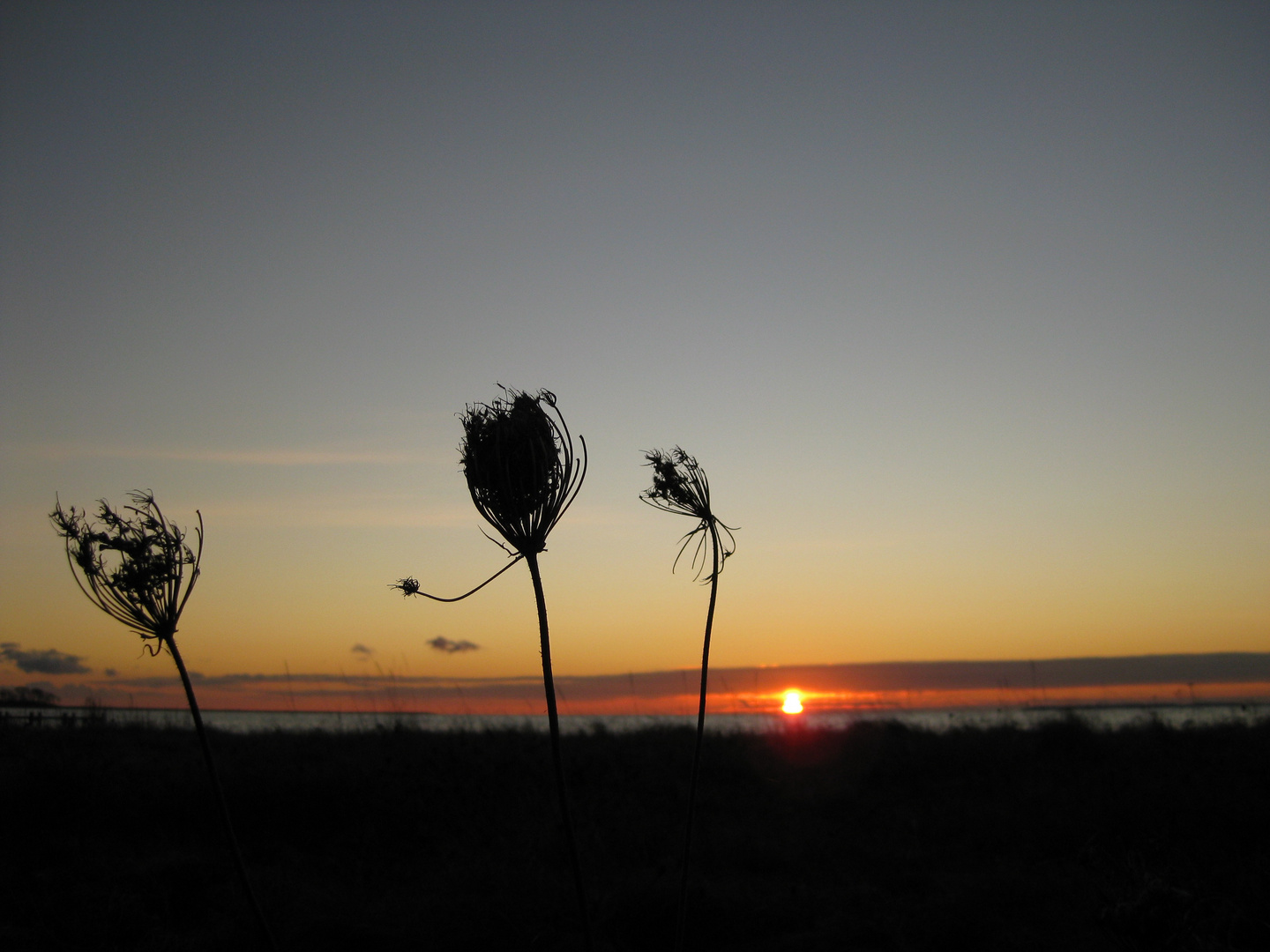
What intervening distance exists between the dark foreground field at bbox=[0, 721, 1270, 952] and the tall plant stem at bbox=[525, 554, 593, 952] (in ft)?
13.7

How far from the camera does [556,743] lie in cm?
420

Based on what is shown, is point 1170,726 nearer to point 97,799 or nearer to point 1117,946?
point 1117,946

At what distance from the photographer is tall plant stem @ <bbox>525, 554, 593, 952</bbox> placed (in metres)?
4.02

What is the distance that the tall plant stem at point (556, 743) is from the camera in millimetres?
4016

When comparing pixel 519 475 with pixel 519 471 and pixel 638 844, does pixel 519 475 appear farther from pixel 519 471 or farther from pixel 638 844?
pixel 638 844

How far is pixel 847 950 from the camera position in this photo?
8.41m

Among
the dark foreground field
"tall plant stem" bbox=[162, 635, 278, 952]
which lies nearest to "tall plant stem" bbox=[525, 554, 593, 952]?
"tall plant stem" bbox=[162, 635, 278, 952]

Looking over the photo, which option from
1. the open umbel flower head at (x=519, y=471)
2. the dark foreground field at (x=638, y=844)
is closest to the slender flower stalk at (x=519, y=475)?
the open umbel flower head at (x=519, y=471)

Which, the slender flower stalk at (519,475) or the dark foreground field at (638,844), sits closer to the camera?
the slender flower stalk at (519,475)

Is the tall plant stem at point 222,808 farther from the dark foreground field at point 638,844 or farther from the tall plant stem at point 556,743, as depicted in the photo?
the dark foreground field at point 638,844

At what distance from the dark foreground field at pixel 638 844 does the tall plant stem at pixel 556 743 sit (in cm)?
418

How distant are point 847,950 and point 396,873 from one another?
22.3 ft

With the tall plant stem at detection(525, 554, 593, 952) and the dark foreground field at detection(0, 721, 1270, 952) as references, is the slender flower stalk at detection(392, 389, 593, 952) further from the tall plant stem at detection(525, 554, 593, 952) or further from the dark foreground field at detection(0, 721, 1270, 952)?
the dark foreground field at detection(0, 721, 1270, 952)

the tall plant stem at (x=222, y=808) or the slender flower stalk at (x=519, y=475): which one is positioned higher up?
the slender flower stalk at (x=519, y=475)
